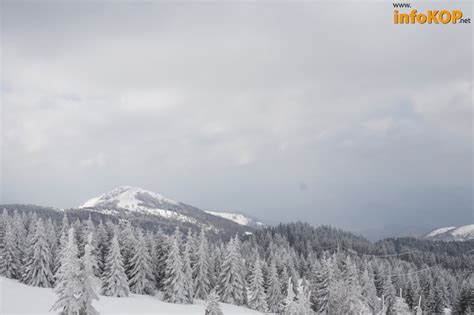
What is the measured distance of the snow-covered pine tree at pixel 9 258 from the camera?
57.7m

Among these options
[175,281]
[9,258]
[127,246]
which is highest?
[127,246]

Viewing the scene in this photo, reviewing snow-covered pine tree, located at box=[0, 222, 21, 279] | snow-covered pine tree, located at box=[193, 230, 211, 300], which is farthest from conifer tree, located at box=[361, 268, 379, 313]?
snow-covered pine tree, located at box=[0, 222, 21, 279]

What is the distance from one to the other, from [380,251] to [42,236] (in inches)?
6040

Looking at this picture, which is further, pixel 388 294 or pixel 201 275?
pixel 388 294

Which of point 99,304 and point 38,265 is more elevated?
point 38,265

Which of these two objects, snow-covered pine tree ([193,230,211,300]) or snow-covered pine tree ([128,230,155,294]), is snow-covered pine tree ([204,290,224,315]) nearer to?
snow-covered pine tree ([128,230,155,294])

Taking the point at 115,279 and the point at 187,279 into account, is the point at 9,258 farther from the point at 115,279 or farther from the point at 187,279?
the point at 187,279

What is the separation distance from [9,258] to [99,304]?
75.3 ft

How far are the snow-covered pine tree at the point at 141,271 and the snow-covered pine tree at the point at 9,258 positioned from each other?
18197 mm

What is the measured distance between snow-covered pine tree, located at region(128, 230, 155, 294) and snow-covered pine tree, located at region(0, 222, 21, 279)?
18.2 m

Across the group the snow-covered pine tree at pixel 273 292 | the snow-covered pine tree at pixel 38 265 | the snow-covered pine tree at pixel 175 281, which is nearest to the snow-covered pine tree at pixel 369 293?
the snow-covered pine tree at pixel 273 292

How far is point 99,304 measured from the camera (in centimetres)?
4566

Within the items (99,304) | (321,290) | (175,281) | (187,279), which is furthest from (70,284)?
(321,290)

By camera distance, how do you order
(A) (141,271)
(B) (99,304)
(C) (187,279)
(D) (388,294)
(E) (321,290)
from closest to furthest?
1. (B) (99,304)
2. (E) (321,290)
3. (C) (187,279)
4. (A) (141,271)
5. (D) (388,294)
